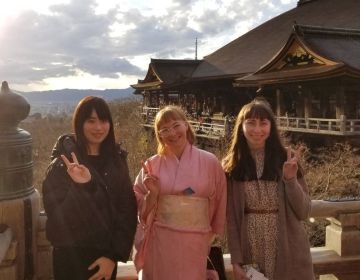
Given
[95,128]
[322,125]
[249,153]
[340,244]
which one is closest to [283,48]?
[322,125]

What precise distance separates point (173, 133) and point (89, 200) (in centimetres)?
54

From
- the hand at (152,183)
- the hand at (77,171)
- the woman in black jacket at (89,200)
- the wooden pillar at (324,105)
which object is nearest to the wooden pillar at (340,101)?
the wooden pillar at (324,105)

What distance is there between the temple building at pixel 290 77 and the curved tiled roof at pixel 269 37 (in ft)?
0.20

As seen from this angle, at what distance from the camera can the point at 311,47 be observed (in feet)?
39.4

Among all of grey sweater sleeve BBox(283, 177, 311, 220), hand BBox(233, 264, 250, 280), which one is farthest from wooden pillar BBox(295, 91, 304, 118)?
hand BBox(233, 264, 250, 280)

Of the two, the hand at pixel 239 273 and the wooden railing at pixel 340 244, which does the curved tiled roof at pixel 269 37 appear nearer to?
the wooden railing at pixel 340 244

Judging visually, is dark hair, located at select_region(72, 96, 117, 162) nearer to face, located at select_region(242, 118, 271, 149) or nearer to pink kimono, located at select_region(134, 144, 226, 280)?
pink kimono, located at select_region(134, 144, 226, 280)

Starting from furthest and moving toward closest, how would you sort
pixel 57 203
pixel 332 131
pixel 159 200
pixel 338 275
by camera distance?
pixel 332 131 → pixel 338 275 → pixel 159 200 → pixel 57 203

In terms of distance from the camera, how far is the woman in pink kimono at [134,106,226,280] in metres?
2.11

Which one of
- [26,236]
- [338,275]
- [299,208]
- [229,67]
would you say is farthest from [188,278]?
[229,67]

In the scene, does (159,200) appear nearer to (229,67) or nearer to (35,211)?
(35,211)

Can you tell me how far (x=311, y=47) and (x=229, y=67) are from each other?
7290 millimetres

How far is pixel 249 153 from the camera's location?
2.27 meters

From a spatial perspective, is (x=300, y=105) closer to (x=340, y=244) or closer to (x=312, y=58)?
(x=312, y=58)
